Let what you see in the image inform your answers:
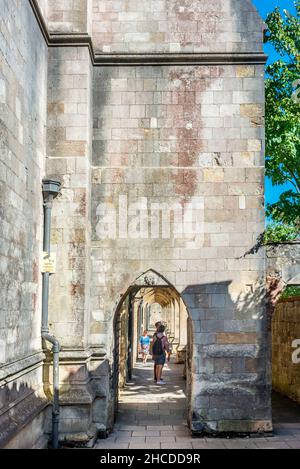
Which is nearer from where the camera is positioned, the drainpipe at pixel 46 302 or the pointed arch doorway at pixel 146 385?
the drainpipe at pixel 46 302

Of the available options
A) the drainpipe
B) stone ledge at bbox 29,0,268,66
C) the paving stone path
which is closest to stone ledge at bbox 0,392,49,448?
the drainpipe

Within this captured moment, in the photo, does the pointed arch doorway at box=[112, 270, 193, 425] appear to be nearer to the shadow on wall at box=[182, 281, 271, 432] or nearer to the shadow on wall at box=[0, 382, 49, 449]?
the shadow on wall at box=[182, 281, 271, 432]

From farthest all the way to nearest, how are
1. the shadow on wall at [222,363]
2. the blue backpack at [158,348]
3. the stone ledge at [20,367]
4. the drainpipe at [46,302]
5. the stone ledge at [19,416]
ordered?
the blue backpack at [158,348], the shadow on wall at [222,363], the drainpipe at [46,302], the stone ledge at [20,367], the stone ledge at [19,416]

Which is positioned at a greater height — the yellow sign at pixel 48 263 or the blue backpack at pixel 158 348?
the yellow sign at pixel 48 263

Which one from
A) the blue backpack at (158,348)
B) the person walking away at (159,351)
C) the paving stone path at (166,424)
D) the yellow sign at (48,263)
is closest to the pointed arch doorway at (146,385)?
the paving stone path at (166,424)

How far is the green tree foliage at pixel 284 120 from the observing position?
30.3 feet

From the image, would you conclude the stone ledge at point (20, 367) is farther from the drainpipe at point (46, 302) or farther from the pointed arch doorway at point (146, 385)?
the pointed arch doorway at point (146, 385)

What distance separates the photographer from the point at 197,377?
7.79 meters

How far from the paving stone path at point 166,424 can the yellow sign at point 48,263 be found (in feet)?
8.06

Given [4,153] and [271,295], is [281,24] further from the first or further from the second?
[4,153]

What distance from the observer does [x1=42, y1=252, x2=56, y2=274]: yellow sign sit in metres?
7.27

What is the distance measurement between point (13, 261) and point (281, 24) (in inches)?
284

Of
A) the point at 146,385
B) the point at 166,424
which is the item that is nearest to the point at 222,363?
the point at 166,424
